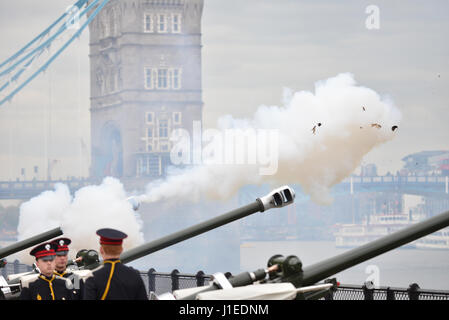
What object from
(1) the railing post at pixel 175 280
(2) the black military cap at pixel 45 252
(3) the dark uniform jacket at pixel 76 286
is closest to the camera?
(2) the black military cap at pixel 45 252

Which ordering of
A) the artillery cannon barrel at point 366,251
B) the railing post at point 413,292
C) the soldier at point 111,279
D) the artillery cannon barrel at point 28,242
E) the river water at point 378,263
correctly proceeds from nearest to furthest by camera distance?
the soldier at point 111,279 < the artillery cannon barrel at point 366,251 < the railing post at point 413,292 < the artillery cannon barrel at point 28,242 < the river water at point 378,263

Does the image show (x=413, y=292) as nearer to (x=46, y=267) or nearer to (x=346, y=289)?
(x=346, y=289)

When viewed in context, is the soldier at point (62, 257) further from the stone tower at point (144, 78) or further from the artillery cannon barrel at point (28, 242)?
the stone tower at point (144, 78)

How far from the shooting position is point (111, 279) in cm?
759

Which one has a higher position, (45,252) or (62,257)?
(45,252)

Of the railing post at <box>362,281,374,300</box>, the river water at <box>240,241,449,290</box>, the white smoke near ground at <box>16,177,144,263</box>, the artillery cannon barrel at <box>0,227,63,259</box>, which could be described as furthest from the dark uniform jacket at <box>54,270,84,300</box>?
the river water at <box>240,241,449,290</box>

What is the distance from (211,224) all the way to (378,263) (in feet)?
344

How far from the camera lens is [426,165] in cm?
13362

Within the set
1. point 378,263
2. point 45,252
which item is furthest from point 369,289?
point 378,263

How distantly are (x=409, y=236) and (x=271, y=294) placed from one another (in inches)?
70.3

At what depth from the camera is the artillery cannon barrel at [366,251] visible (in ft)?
26.3

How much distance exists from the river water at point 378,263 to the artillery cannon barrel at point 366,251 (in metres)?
79.7

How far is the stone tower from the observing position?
404 feet

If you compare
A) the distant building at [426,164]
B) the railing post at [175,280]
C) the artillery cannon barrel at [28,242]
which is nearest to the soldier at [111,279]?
the artillery cannon barrel at [28,242]
